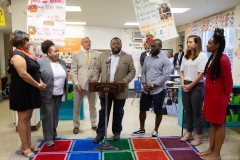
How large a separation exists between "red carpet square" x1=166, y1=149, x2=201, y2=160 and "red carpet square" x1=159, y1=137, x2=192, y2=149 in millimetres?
129

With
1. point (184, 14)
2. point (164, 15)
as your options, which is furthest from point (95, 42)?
point (164, 15)

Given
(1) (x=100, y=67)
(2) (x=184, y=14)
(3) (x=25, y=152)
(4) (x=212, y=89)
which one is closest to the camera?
(4) (x=212, y=89)

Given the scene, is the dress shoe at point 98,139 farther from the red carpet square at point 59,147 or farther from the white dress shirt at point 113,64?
the white dress shirt at point 113,64

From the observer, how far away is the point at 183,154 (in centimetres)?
272

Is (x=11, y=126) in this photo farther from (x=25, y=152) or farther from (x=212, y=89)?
(x=212, y=89)

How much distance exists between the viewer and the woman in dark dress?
2.37 m

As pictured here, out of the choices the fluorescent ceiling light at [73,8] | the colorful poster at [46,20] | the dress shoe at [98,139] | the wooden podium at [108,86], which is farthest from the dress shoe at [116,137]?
the fluorescent ceiling light at [73,8]

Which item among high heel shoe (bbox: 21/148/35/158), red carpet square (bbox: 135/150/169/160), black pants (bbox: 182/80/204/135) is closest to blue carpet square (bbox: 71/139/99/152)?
high heel shoe (bbox: 21/148/35/158)

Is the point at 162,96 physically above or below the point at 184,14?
below

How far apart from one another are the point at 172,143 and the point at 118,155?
87cm

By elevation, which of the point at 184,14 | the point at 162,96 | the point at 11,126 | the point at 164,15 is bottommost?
the point at 11,126

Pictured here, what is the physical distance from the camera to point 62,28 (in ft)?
10.4

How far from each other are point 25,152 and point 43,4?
6.56 ft

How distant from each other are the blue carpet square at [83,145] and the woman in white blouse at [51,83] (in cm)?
32
